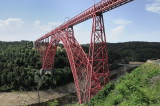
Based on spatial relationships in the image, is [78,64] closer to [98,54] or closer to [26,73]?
[98,54]

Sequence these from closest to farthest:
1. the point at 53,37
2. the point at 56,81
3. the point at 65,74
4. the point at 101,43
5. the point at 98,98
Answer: the point at 98,98, the point at 101,43, the point at 53,37, the point at 56,81, the point at 65,74

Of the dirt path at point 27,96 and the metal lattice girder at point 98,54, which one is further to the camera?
the dirt path at point 27,96

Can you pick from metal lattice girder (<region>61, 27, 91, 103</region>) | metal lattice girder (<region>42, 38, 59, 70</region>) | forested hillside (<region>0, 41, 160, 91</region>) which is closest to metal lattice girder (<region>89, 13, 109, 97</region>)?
metal lattice girder (<region>61, 27, 91, 103</region>)

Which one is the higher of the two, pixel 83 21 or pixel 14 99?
pixel 83 21

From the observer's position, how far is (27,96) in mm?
38219

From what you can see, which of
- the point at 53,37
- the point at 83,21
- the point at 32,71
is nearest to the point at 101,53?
the point at 83,21

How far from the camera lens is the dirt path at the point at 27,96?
35906mm

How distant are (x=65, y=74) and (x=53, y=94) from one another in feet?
24.6

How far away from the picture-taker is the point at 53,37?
34.0 m

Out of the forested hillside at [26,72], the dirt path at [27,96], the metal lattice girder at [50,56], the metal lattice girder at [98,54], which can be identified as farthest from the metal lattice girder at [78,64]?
the forested hillside at [26,72]

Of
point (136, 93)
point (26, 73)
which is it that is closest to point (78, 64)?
point (136, 93)

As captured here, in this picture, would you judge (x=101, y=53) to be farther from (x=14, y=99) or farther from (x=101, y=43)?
(x=14, y=99)

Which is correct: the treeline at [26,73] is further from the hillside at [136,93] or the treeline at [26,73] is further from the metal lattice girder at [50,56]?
the hillside at [136,93]

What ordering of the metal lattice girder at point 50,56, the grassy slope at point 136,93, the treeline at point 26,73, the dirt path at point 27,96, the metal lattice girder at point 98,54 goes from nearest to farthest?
the grassy slope at point 136,93 → the metal lattice girder at point 98,54 → the dirt path at point 27,96 → the metal lattice girder at point 50,56 → the treeline at point 26,73
